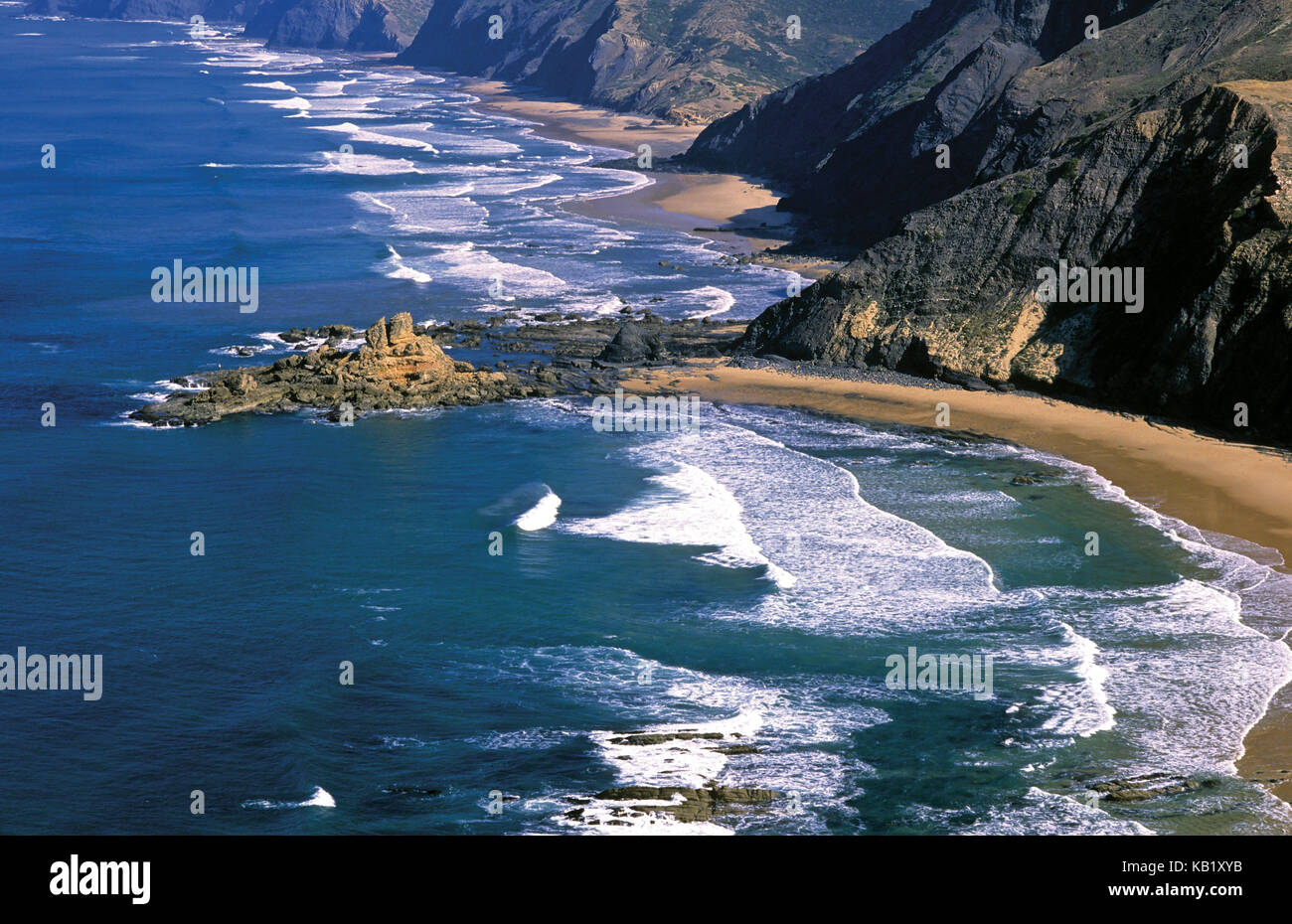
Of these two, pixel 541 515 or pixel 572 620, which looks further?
pixel 541 515

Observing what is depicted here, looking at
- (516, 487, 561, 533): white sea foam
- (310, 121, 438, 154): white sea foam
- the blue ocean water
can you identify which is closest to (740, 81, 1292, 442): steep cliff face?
the blue ocean water

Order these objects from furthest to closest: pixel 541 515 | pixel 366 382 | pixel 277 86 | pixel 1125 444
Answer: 1. pixel 277 86
2. pixel 366 382
3. pixel 1125 444
4. pixel 541 515

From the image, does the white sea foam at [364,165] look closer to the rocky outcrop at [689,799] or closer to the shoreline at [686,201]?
the shoreline at [686,201]

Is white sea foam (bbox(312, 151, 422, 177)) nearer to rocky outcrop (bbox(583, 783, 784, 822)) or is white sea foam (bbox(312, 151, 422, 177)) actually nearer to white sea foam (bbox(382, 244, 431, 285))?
white sea foam (bbox(382, 244, 431, 285))

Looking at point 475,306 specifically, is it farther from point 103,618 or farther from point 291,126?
point 291,126

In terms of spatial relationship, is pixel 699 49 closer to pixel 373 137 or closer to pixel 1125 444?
pixel 373 137

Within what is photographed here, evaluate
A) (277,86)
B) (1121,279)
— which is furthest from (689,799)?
(277,86)
